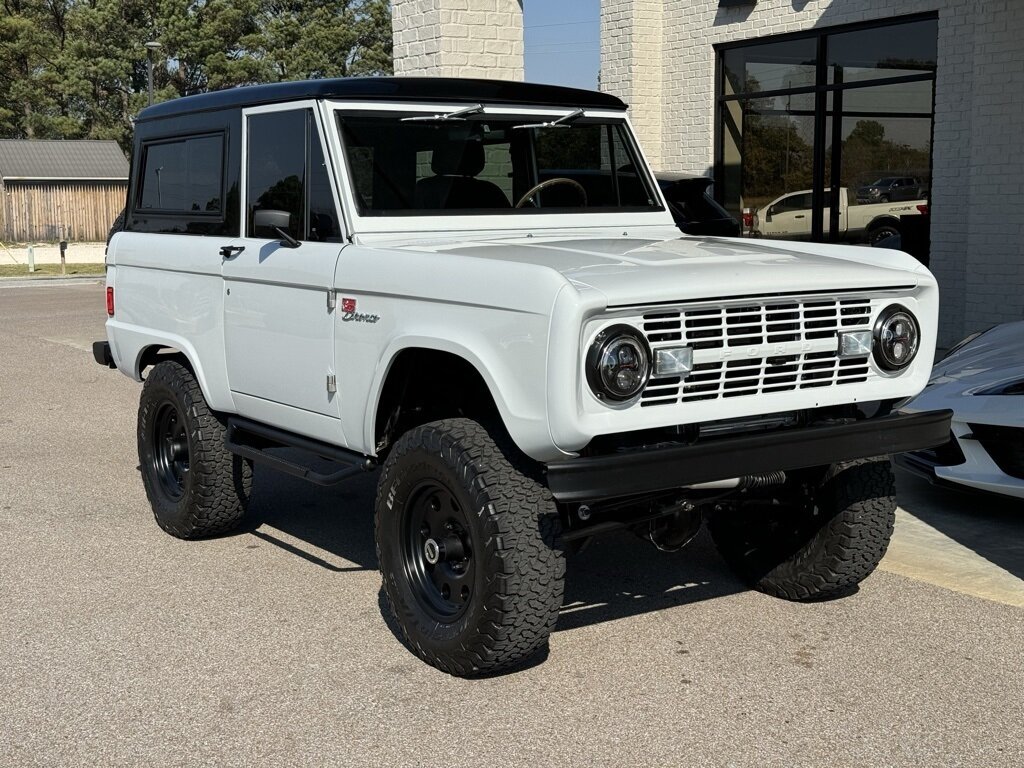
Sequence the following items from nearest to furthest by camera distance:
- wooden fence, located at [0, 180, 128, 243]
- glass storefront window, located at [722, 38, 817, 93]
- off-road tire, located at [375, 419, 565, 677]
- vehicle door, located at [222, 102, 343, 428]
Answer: off-road tire, located at [375, 419, 565, 677] < vehicle door, located at [222, 102, 343, 428] < glass storefront window, located at [722, 38, 817, 93] < wooden fence, located at [0, 180, 128, 243]

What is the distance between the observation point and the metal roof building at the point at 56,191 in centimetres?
4284

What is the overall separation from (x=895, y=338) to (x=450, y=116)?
2.16 metres

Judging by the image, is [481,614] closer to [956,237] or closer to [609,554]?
[609,554]

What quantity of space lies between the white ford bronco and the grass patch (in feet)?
74.3

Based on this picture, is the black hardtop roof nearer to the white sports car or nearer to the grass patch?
the white sports car

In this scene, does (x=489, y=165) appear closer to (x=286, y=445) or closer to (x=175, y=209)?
(x=286, y=445)

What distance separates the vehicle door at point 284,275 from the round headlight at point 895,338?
210cm

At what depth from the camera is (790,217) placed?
14.6m

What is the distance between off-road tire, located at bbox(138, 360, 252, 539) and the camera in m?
6.15

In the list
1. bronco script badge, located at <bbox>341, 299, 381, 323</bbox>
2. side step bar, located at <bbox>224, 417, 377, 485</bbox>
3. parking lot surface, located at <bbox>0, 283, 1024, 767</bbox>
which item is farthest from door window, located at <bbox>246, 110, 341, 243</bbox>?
parking lot surface, located at <bbox>0, 283, 1024, 767</bbox>

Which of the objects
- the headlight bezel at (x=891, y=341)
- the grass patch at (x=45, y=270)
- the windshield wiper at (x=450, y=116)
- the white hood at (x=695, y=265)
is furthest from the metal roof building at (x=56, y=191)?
the headlight bezel at (x=891, y=341)

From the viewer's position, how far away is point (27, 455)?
859 cm

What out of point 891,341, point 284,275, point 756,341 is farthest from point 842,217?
point 756,341

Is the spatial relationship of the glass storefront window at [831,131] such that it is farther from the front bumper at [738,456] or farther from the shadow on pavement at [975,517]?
the front bumper at [738,456]
